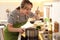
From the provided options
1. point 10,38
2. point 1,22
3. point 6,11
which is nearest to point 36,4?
point 6,11

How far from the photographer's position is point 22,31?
1211mm

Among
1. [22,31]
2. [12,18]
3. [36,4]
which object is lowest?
[22,31]

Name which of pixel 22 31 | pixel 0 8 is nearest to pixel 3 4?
pixel 0 8

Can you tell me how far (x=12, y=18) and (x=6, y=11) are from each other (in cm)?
125

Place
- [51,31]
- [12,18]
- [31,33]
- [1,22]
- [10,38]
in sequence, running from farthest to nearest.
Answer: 1. [1,22]
2. [10,38]
3. [12,18]
4. [51,31]
5. [31,33]

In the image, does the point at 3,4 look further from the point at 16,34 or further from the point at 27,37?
the point at 27,37

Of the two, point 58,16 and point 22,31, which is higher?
point 58,16

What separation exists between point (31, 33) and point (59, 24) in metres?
0.24

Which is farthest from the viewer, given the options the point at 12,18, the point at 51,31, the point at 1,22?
the point at 1,22

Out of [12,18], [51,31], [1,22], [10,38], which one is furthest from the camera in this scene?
[1,22]

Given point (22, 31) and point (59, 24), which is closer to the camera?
point (59, 24)

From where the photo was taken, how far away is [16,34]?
1.39 metres

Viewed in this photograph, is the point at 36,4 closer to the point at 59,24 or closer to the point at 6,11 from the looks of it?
the point at 6,11

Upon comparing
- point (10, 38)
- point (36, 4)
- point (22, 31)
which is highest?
→ point (36, 4)
